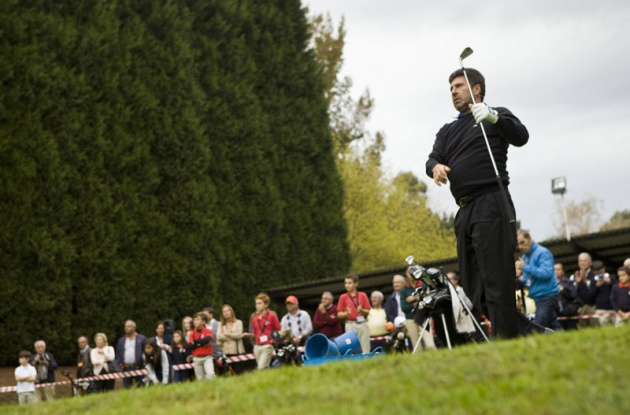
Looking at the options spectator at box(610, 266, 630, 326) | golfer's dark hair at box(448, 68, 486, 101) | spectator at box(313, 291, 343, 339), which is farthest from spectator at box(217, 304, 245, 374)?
golfer's dark hair at box(448, 68, 486, 101)

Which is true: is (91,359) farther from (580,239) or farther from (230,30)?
(230,30)

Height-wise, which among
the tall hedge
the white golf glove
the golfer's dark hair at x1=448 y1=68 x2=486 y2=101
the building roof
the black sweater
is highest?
the tall hedge

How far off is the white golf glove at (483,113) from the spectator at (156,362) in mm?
13083

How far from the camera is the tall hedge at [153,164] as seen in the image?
24.6 m

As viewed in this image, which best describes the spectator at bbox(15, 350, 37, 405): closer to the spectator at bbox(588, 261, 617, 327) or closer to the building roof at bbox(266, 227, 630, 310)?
the building roof at bbox(266, 227, 630, 310)

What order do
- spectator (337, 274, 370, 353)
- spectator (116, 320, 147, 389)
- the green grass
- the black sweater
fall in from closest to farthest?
the green grass
the black sweater
spectator (337, 274, 370, 353)
spectator (116, 320, 147, 389)

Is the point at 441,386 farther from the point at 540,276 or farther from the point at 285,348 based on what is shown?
the point at 285,348

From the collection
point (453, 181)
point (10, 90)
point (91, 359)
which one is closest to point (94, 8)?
point (10, 90)

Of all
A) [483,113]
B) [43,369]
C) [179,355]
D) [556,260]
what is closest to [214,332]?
[179,355]

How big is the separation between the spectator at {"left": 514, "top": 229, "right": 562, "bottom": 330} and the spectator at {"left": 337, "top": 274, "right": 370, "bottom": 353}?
576cm

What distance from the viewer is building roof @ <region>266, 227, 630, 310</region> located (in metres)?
22.6

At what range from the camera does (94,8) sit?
27.4 m

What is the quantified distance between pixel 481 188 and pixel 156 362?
13.0 m

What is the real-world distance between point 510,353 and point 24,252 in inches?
783
